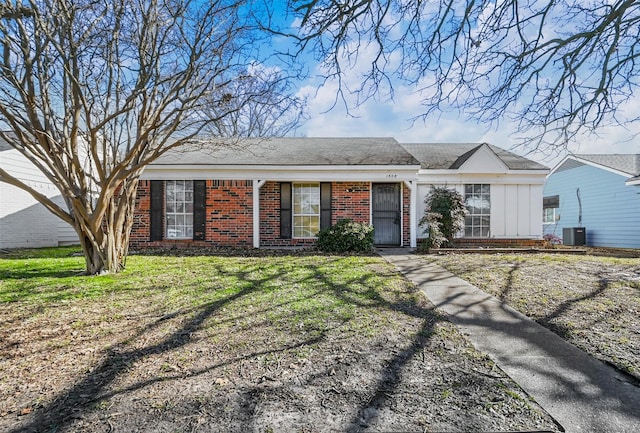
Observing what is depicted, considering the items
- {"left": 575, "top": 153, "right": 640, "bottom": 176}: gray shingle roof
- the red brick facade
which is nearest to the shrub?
the red brick facade

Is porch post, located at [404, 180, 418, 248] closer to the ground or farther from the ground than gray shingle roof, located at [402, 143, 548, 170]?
closer to the ground

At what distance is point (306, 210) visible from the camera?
1137 cm

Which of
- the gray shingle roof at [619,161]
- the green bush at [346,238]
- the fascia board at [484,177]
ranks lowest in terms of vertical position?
the green bush at [346,238]

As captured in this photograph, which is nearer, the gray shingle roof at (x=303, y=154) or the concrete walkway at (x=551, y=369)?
the concrete walkway at (x=551, y=369)

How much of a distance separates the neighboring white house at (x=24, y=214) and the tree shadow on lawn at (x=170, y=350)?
1146 centimetres

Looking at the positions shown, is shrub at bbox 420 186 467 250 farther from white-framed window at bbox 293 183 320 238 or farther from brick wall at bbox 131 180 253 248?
brick wall at bbox 131 180 253 248

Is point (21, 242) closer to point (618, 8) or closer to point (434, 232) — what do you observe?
point (434, 232)

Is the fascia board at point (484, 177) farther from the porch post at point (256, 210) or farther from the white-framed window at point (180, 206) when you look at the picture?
the white-framed window at point (180, 206)

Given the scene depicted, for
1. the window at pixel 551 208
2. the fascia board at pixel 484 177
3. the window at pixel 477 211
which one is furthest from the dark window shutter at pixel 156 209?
the window at pixel 551 208

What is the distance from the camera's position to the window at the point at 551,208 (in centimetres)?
1873

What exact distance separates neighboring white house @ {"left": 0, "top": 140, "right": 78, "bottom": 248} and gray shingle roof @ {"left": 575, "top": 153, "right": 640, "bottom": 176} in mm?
23148

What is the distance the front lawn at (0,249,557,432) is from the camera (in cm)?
209

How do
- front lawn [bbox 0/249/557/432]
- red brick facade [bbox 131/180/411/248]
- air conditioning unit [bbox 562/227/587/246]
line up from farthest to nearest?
air conditioning unit [bbox 562/227/587/246] → red brick facade [bbox 131/180/411/248] → front lawn [bbox 0/249/557/432]

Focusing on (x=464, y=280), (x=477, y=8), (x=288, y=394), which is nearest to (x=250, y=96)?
(x=477, y=8)
